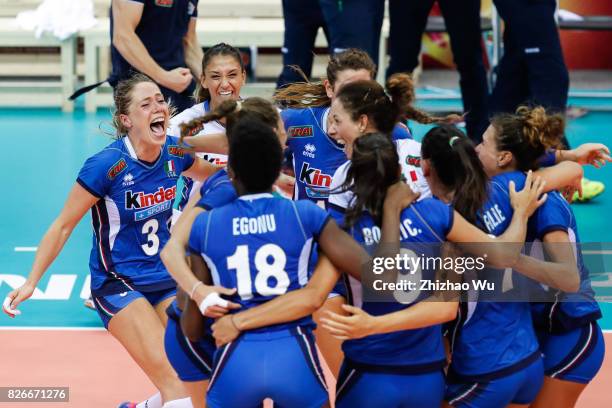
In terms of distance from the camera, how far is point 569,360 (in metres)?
4.11

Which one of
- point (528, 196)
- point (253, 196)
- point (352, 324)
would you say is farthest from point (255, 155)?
point (528, 196)

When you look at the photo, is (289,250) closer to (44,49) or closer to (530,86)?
(530,86)

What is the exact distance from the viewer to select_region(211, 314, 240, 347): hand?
135 inches

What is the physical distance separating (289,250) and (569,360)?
132 cm

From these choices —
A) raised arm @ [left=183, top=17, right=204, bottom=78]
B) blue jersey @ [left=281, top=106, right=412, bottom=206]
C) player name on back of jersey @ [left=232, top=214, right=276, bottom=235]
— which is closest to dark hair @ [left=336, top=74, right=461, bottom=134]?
blue jersey @ [left=281, top=106, right=412, bottom=206]

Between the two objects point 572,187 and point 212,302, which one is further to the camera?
point 572,187

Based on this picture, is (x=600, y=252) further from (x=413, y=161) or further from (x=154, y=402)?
(x=154, y=402)

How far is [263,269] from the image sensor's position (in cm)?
343

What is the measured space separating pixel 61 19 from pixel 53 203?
3916 mm

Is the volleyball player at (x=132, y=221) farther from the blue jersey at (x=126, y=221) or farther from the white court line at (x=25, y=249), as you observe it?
the white court line at (x=25, y=249)

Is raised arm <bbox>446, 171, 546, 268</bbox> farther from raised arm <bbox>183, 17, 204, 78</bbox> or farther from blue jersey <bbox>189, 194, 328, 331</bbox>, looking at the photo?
raised arm <bbox>183, 17, 204, 78</bbox>

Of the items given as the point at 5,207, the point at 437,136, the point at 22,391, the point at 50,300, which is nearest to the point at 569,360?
the point at 437,136

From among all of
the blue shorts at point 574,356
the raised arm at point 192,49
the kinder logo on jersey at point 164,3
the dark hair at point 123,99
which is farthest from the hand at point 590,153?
the raised arm at point 192,49

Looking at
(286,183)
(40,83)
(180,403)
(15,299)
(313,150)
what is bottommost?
(40,83)
